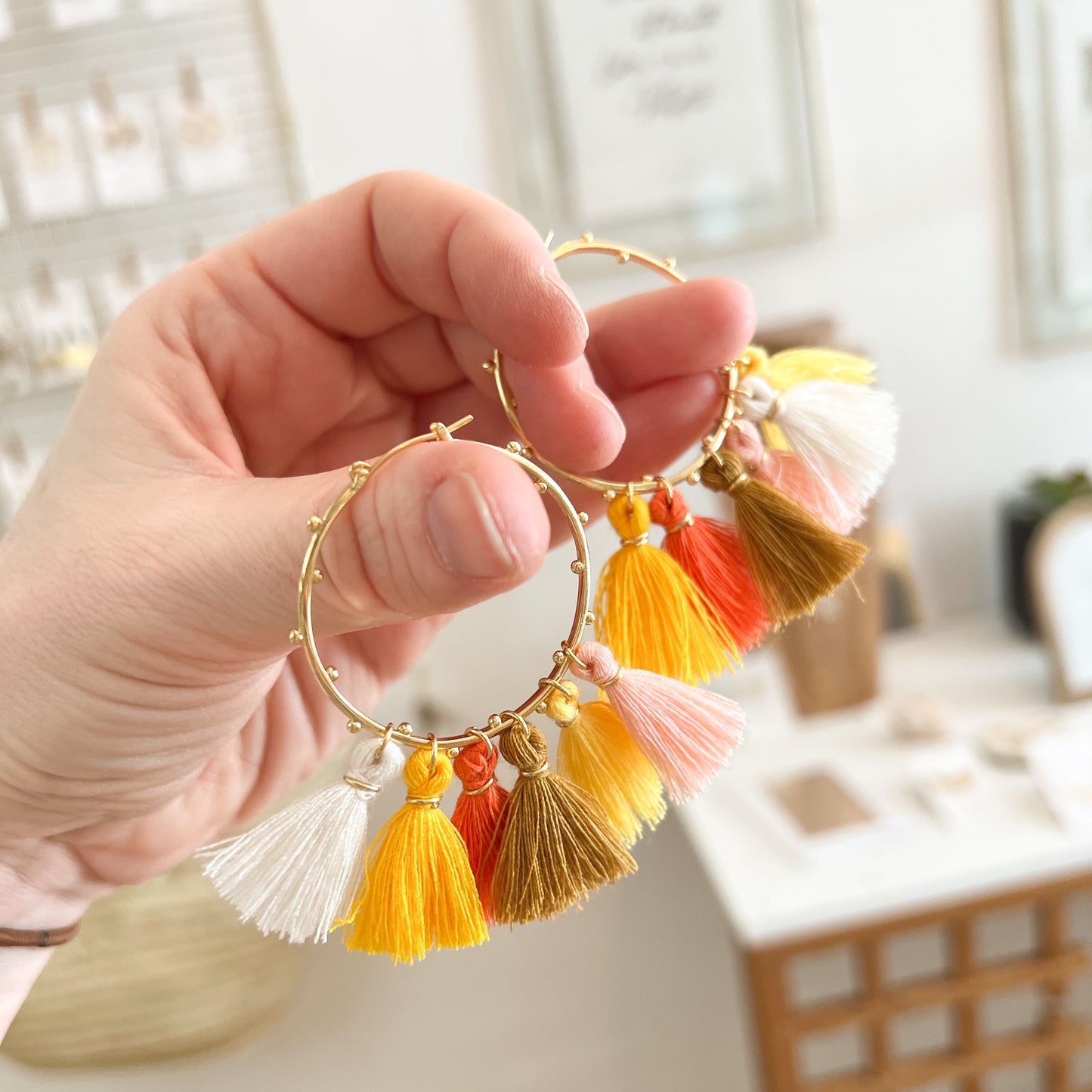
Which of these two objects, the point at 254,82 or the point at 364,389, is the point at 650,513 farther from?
the point at 254,82

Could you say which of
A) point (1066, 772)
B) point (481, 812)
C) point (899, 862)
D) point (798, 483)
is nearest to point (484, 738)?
point (481, 812)

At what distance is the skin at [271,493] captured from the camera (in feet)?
1.37

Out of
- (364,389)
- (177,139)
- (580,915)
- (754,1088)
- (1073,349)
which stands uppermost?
(177,139)

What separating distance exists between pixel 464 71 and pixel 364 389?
0.60m

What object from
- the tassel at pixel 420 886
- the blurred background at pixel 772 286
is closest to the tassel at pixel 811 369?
the tassel at pixel 420 886

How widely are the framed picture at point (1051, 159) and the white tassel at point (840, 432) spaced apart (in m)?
0.81

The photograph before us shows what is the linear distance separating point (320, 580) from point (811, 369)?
36cm

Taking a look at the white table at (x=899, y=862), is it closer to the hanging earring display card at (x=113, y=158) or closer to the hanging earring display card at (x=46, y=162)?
the hanging earring display card at (x=113, y=158)

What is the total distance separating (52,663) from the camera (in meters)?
0.48

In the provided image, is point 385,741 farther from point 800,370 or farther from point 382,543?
point 800,370

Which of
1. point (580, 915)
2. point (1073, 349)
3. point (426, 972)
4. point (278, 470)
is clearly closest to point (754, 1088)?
point (580, 915)

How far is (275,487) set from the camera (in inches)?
17.4

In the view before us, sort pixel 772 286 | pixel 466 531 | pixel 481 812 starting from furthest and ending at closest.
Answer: pixel 772 286
pixel 481 812
pixel 466 531

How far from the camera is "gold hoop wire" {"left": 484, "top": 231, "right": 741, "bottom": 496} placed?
561 mm
